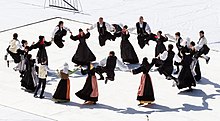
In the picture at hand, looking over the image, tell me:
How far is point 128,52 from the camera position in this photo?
1093 inches

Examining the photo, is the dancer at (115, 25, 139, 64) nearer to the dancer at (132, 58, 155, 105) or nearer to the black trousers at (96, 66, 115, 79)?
the black trousers at (96, 66, 115, 79)

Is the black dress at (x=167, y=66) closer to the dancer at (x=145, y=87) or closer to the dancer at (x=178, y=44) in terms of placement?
the dancer at (x=178, y=44)

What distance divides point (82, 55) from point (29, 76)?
3.05m

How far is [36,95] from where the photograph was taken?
81.7 ft

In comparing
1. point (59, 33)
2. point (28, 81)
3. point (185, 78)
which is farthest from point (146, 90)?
point (59, 33)

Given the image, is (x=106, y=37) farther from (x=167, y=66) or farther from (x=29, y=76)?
(x=29, y=76)

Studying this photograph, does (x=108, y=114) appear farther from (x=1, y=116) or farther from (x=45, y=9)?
(x=45, y=9)

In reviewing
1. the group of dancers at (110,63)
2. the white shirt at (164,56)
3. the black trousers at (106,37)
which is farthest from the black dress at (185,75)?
the black trousers at (106,37)

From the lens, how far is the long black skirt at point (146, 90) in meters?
23.8

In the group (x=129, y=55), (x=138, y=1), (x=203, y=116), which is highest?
(x=138, y=1)

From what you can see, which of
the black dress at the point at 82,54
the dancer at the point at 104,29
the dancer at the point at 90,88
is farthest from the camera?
the dancer at the point at 104,29

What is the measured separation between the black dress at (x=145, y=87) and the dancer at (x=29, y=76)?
336 centimetres

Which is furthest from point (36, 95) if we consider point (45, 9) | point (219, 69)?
point (45, 9)

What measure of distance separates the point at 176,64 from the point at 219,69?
2.55m
